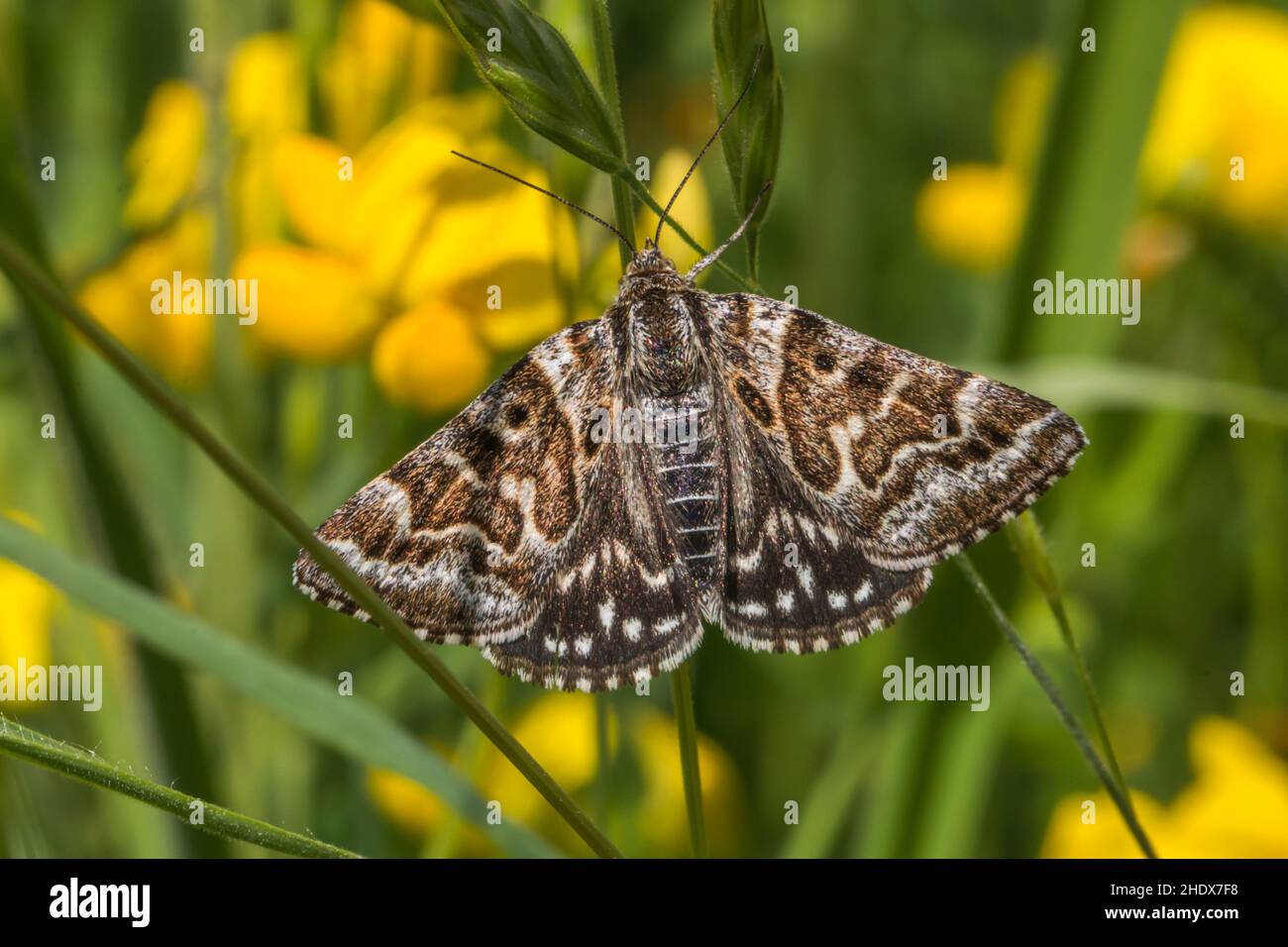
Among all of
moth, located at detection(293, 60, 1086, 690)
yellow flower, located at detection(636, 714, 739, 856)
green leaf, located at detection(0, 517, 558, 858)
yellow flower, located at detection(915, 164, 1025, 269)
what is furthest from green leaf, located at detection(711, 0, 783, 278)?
yellow flower, located at detection(915, 164, 1025, 269)

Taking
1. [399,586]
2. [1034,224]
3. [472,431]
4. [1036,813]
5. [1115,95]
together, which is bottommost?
[1036,813]

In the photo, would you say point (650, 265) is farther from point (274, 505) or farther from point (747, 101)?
point (274, 505)

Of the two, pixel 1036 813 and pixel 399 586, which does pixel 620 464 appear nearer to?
pixel 399 586

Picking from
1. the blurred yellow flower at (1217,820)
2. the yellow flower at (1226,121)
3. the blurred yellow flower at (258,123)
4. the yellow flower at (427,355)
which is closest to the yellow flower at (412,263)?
the yellow flower at (427,355)

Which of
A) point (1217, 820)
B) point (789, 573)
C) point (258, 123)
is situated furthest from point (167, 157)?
point (1217, 820)
